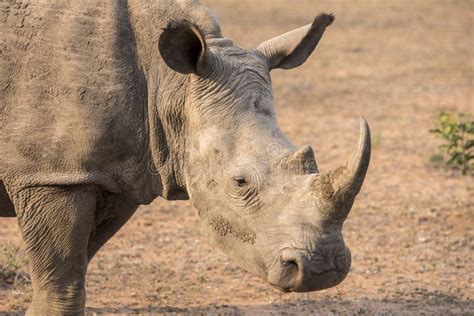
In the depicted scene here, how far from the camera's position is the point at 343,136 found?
41.5 ft

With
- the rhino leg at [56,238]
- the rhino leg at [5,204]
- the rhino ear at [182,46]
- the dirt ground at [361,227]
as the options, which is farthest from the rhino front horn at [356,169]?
the dirt ground at [361,227]

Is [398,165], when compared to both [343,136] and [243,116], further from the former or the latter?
[243,116]

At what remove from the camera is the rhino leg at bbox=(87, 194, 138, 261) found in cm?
559

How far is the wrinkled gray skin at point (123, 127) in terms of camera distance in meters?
5.12

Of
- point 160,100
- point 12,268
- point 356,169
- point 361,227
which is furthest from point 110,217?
point 361,227

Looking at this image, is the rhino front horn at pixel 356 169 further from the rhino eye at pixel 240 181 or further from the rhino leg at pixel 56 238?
the rhino leg at pixel 56 238

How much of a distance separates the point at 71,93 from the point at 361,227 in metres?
4.48

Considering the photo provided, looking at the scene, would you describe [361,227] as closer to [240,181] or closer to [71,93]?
[240,181]

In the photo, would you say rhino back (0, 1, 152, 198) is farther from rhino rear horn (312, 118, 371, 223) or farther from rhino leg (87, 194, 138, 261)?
rhino rear horn (312, 118, 371, 223)

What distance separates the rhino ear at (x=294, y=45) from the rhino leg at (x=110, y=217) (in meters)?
1.00

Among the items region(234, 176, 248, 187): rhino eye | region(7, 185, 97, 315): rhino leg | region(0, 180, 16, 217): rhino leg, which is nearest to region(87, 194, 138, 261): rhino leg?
region(7, 185, 97, 315): rhino leg

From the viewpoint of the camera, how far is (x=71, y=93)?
5266 mm

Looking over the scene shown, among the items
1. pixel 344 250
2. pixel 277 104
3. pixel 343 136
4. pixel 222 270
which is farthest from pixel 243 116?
pixel 277 104

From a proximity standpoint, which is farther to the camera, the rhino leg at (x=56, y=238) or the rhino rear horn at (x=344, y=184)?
the rhino leg at (x=56, y=238)
